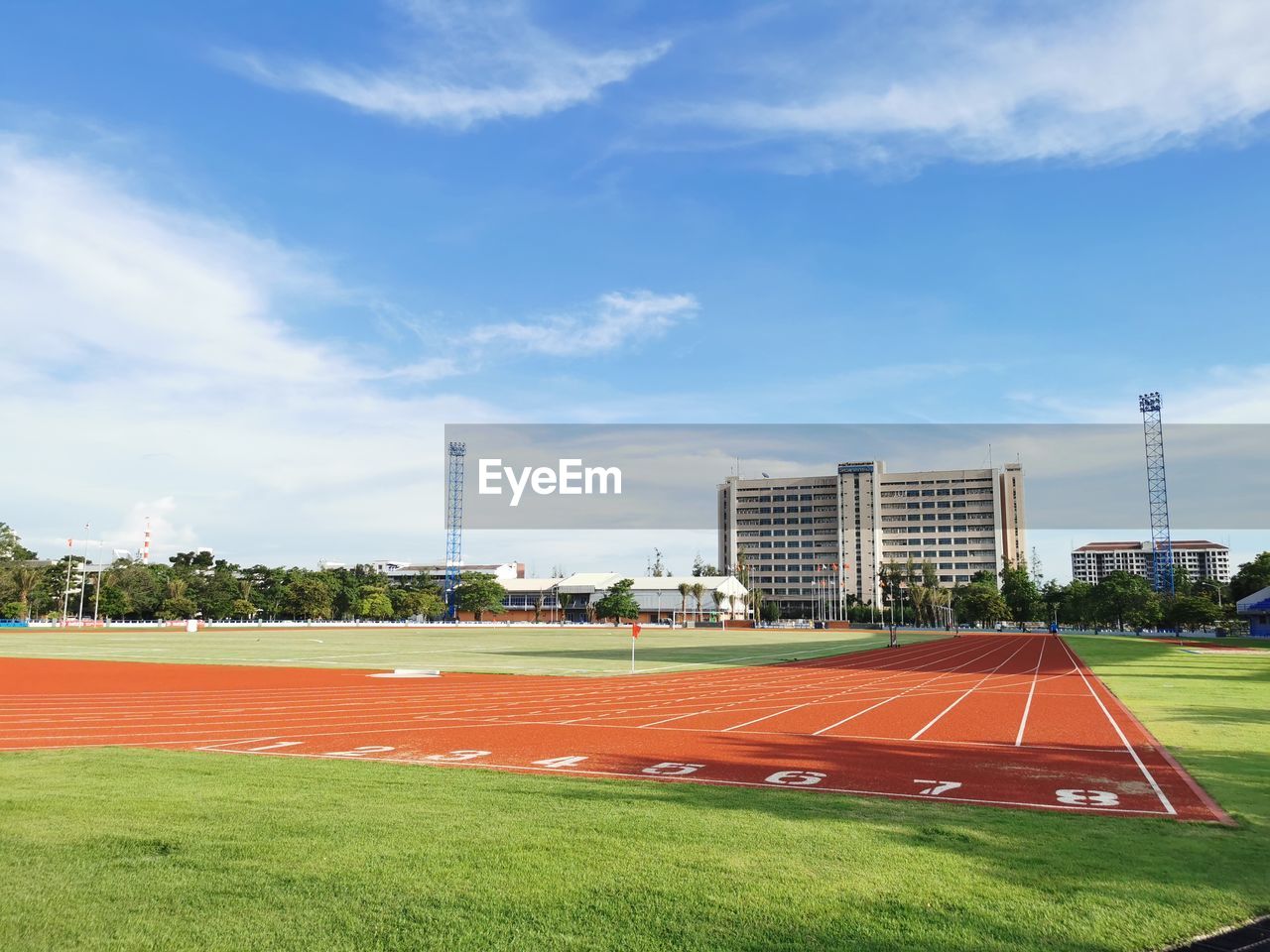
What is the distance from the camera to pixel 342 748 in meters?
14.9

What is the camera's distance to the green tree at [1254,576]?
116 metres

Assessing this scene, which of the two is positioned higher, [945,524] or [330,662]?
[945,524]

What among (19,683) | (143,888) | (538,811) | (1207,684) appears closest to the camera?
(143,888)

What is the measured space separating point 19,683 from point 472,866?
27.4m

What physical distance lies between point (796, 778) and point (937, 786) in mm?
1894

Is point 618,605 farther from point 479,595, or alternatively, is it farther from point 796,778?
point 796,778

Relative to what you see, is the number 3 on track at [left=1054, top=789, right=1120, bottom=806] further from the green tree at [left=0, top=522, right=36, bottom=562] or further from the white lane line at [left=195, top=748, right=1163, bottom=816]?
the green tree at [left=0, top=522, right=36, bottom=562]

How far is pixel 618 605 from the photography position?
141000 mm

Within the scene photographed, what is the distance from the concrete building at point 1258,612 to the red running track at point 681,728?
75.2 meters

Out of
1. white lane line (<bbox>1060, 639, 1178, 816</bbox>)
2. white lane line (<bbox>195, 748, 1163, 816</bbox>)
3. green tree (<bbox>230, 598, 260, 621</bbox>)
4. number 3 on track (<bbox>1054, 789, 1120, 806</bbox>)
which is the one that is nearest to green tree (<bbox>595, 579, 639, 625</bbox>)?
green tree (<bbox>230, 598, 260, 621</bbox>)

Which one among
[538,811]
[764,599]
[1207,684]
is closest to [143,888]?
[538,811]

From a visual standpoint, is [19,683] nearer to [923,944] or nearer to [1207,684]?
[923,944]

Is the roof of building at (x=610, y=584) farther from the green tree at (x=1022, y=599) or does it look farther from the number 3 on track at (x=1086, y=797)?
the number 3 on track at (x=1086, y=797)

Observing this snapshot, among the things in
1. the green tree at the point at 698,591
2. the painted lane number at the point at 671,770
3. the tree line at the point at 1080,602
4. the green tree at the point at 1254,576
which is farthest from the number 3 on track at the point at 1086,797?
the green tree at the point at 698,591
